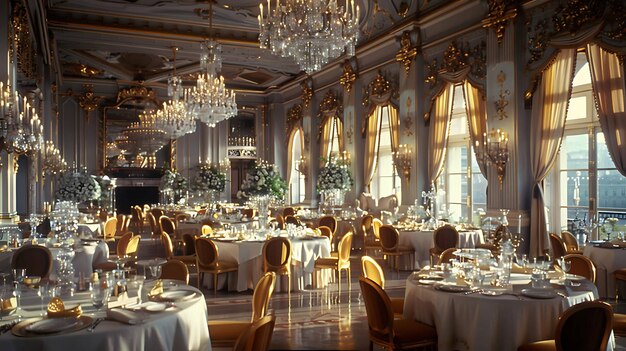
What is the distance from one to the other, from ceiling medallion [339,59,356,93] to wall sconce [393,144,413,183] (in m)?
2.94

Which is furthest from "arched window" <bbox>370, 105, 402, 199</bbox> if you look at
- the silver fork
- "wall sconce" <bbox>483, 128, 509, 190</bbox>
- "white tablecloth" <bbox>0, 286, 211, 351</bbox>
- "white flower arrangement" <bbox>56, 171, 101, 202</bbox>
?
the silver fork

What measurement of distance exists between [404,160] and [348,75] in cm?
353

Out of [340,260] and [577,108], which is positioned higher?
[577,108]

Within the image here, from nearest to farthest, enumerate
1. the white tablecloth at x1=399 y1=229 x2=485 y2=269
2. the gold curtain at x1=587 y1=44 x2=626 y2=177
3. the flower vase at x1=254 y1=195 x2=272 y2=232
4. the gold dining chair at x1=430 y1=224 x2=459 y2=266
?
1. the gold curtain at x1=587 y1=44 x2=626 y2=177
2. the gold dining chair at x1=430 y1=224 x2=459 y2=266
3. the flower vase at x1=254 y1=195 x2=272 y2=232
4. the white tablecloth at x1=399 y1=229 x2=485 y2=269

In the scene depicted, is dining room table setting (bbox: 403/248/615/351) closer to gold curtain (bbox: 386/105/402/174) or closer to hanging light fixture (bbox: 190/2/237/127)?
hanging light fixture (bbox: 190/2/237/127)

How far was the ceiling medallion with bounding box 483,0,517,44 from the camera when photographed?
8633 mm

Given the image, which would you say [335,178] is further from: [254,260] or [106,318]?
[106,318]

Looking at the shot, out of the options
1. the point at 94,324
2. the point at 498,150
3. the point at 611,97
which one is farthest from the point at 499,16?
the point at 94,324

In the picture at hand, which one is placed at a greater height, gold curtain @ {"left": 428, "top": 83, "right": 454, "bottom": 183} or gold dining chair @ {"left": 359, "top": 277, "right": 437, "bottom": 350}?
gold curtain @ {"left": 428, "top": 83, "right": 454, "bottom": 183}

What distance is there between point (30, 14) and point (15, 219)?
4.08 m

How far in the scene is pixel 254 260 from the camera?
735 cm

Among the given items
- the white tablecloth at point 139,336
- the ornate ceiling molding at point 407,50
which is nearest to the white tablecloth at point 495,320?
the white tablecloth at point 139,336

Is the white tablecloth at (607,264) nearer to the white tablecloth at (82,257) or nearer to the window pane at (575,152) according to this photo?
the window pane at (575,152)

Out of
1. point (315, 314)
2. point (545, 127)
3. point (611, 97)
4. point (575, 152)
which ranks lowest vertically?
point (315, 314)
